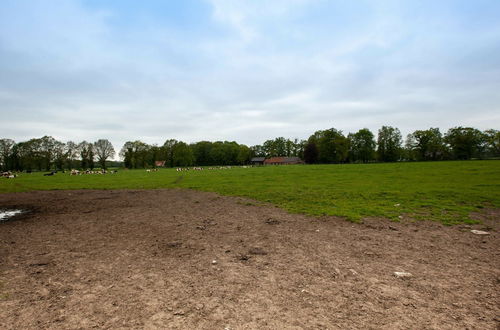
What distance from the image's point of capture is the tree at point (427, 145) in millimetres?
123875

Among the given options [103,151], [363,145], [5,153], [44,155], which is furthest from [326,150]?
[5,153]

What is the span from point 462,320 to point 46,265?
956cm

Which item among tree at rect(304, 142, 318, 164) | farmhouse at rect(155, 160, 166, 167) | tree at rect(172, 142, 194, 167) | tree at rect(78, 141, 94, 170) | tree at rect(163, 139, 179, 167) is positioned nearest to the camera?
tree at rect(78, 141, 94, 170)


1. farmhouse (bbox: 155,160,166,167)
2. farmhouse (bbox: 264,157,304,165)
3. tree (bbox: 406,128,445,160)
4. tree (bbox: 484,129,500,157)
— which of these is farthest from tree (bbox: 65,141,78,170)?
tree (bbox: 484,129,500,157)

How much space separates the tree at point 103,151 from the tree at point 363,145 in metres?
141

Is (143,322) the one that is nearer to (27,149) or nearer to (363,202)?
(363,202)

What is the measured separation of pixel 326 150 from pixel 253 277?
134m

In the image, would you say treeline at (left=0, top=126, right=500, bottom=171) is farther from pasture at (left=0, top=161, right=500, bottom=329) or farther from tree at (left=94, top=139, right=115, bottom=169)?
pasture at (left=0, top=161, right=500, bottom=329)

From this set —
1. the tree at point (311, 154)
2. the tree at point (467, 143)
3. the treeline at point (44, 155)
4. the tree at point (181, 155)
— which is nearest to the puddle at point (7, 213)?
the treeline at point (44, 155)

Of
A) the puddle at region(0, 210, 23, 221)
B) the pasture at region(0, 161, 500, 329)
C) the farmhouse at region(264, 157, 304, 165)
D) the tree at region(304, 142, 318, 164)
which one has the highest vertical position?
the tree at region(304, 142, 318, 164)

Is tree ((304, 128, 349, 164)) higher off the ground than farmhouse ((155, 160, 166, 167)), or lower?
higher

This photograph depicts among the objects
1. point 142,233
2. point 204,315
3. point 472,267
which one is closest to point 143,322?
point 204,315

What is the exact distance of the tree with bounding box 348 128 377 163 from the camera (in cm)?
13850

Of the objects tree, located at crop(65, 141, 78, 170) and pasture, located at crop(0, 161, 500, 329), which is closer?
pasture, located at crop(0, 161, 500, 329)
